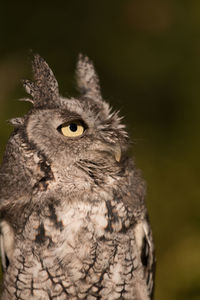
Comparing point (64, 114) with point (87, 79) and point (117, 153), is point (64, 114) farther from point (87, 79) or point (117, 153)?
point (87, 79)

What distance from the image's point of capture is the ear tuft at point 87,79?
1.66m

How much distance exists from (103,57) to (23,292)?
1.94 m

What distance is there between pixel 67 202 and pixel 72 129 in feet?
0.80

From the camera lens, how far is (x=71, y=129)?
4.37 ft

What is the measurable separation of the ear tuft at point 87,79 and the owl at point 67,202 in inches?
5.5

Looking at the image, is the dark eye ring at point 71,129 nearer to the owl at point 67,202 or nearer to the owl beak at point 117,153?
the owl at point 67,202

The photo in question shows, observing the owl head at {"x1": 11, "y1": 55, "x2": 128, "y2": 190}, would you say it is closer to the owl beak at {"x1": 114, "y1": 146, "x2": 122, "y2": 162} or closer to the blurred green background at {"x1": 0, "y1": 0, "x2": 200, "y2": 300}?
the owl beak at {"x1": 114, "y1": 146, "x2": 122, "y2": 162}

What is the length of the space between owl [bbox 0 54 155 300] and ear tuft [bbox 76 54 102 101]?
0.14 metres

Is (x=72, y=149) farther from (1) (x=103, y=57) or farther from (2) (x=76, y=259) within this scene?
(1) (x=103, y=57)

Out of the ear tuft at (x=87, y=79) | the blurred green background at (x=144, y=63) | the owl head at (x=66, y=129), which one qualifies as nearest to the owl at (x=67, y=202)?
the owl head at (x=66, y=129)

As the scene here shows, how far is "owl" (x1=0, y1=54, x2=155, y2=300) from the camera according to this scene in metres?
1.33

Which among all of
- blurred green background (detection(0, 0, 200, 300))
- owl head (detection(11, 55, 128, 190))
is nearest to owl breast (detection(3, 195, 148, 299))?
owl head (detection(11, 55, 128, 190))

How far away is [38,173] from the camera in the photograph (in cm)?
134

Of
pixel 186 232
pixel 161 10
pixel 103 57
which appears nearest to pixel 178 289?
pixel 186 232
